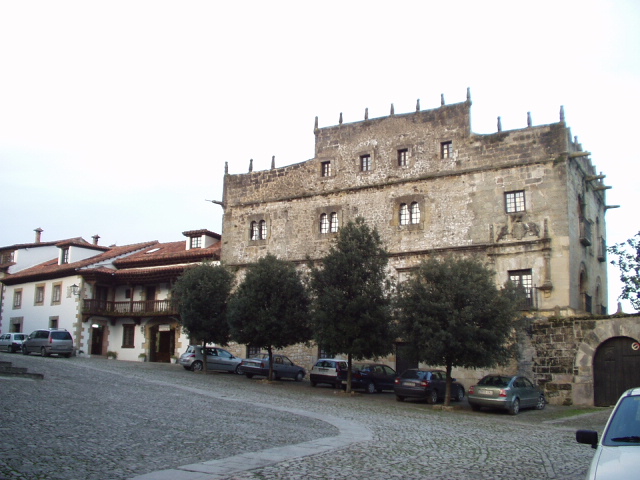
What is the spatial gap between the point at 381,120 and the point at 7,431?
27.4m

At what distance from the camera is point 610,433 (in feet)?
22.6

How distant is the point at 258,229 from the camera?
3838cm

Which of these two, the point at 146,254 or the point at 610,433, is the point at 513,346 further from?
the point at 146,254

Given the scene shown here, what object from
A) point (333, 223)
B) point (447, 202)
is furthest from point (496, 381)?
point (333, 223)

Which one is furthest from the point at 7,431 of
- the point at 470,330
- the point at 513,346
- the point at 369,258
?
the point at 513,346

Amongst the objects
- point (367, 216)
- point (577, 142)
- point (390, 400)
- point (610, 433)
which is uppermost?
point (577, 142)

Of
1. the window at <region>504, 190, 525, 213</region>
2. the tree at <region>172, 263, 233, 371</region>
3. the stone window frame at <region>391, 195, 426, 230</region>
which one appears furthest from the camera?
the stone window frame at <region>391, 195, 426, 230</region>

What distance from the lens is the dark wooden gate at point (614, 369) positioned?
2500cm

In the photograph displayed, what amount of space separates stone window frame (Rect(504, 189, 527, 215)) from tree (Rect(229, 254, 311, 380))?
10.7 metres

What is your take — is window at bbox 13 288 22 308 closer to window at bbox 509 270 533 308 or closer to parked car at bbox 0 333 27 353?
parked car at bbox 0 333 27 353

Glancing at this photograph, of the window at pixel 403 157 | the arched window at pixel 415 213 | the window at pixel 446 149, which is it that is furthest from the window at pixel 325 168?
the window at pixel 446 149

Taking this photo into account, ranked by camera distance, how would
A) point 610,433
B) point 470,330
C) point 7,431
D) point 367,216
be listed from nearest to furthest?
point 610,433 → point 7,431 → point 470,330 → point 367,216

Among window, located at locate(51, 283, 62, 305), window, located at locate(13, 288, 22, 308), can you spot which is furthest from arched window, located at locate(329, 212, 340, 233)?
window, located at locate(13, 288, 22, 308)

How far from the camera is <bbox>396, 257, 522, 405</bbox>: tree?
23469 mm
